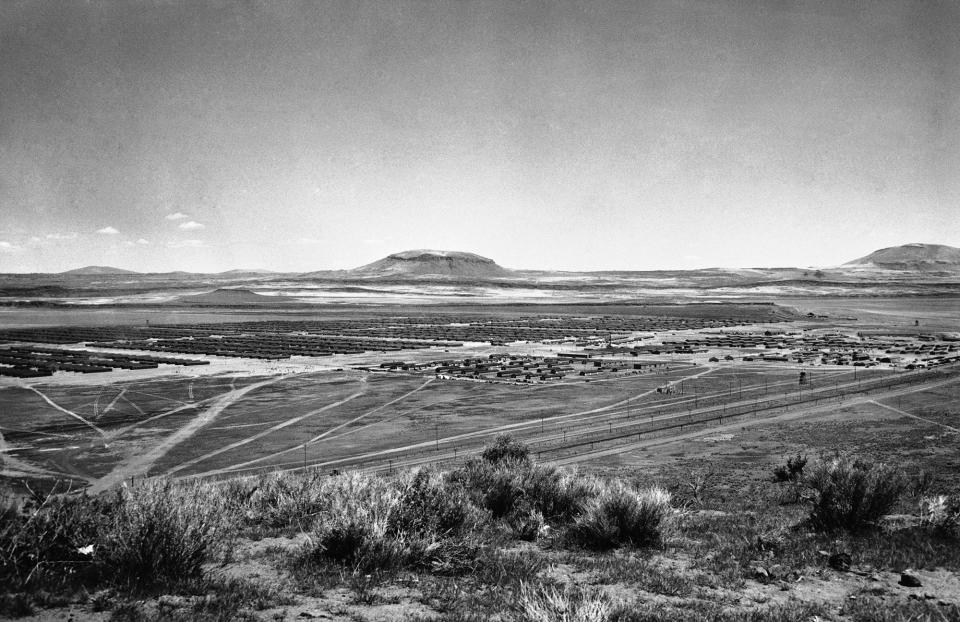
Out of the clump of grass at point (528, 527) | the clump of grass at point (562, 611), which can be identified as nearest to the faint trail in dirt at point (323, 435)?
the clump of grass at point (528, 527)

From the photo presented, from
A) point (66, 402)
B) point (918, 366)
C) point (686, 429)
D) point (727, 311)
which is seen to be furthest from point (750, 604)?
point (727, 311)

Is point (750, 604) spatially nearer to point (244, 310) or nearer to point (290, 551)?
point (290, 551)

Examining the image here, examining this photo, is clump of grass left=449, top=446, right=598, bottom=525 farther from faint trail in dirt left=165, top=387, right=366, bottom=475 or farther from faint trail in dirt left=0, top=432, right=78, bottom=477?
faint trail in dirt left=0, top=432, right=78, bottom=477

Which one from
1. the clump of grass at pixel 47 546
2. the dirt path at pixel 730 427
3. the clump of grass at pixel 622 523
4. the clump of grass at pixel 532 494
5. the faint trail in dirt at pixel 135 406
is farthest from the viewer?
the faint trail in dirt at pixel 135 406

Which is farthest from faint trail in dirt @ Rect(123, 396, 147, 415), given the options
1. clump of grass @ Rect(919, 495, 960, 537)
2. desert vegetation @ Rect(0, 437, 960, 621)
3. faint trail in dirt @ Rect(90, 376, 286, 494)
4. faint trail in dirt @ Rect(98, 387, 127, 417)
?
clump of grass @ Rect(919, 495, 960, 537)

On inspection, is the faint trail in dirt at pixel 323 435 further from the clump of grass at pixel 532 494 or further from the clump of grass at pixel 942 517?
the clump of grass at pixel 942 517
